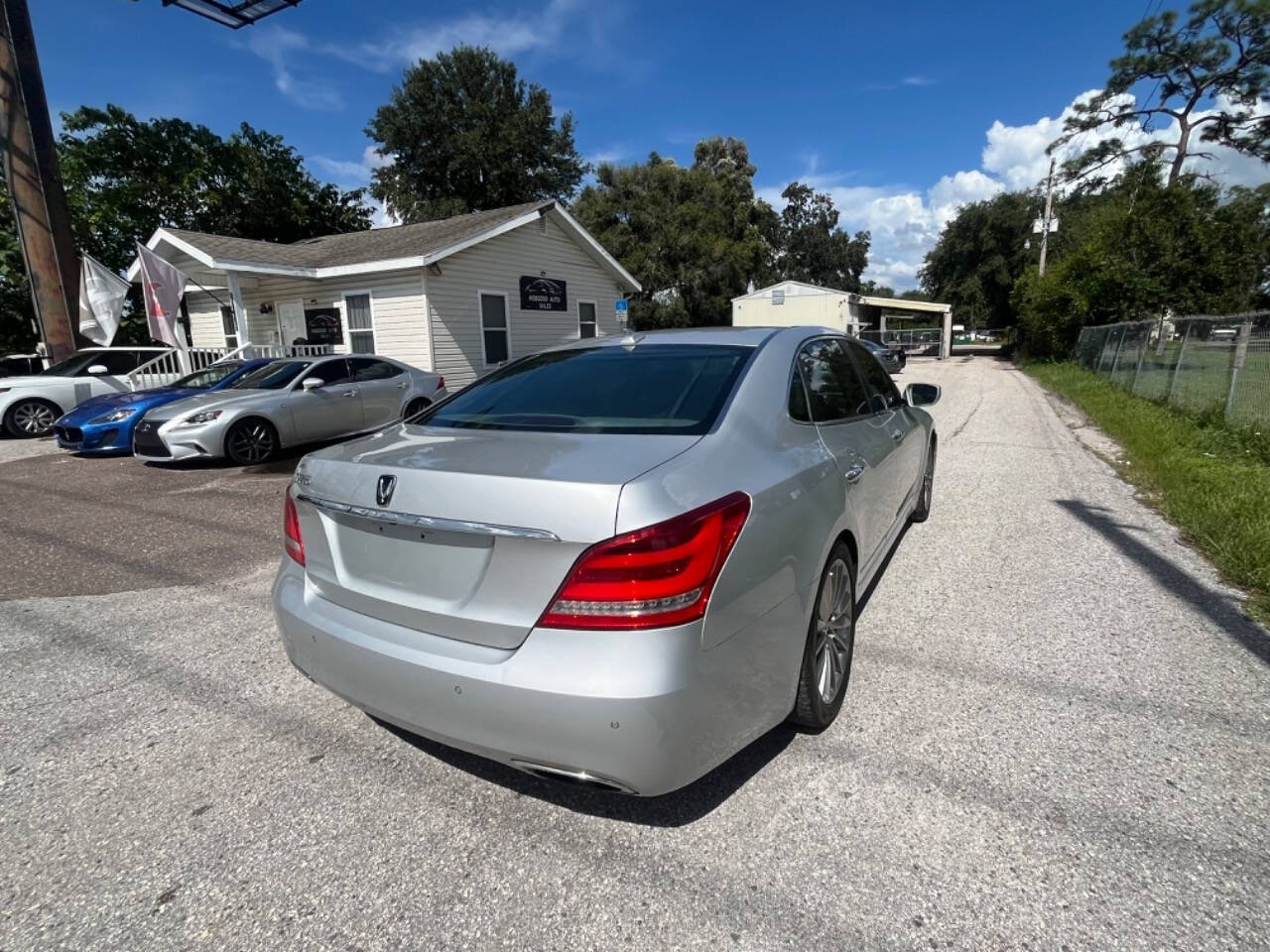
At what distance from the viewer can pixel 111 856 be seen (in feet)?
6.41

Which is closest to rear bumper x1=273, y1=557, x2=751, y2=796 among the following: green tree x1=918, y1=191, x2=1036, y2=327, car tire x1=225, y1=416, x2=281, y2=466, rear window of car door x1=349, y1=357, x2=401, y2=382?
car tire x1=225, y1=416, x2=281, y2=466

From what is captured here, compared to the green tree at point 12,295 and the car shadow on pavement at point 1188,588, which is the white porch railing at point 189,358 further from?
the car shadow on pavement at point 1188,588

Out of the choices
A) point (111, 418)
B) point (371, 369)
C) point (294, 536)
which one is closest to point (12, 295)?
point (111, 418)

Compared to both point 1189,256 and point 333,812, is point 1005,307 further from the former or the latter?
point 333,812

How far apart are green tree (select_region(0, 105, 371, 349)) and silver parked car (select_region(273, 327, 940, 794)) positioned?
24786mm

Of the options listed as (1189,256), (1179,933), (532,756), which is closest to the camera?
(1179,933)

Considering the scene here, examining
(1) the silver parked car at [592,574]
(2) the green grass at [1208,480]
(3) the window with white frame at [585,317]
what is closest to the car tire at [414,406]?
(3) the window with white frame at [585,317]

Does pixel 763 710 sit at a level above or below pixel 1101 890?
above

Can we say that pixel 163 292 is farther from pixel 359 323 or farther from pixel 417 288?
pixel 417 288

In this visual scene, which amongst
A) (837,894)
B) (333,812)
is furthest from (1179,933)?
(333,812)

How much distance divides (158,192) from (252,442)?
75.8 ft

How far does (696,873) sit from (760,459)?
4.09 feet

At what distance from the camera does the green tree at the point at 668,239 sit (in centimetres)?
3048

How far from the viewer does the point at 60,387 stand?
10.9m
